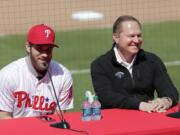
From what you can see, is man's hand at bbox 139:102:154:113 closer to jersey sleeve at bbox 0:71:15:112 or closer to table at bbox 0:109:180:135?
table at bbox 0:109:180:135

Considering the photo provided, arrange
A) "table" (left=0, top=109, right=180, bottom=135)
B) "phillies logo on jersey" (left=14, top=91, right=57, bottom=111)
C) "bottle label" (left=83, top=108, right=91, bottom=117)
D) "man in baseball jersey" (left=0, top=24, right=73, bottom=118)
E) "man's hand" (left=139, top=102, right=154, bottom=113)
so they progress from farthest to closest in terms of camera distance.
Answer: "phillies logo on jersey" (left=14, top=91, right=57, bottom=111) → "man in baseball jersey" (left=0, top=24, right=73, bottom=118) → "man's hand" (left=139, top=102, right=154, bottom=113) → "bottle label" (left=83, top=108, right=91, bottom=117) → "table" (left=0, top=109, right=180, bottom=135)

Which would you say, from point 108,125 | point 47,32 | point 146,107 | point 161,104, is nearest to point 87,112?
point 108,125

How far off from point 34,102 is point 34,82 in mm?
179

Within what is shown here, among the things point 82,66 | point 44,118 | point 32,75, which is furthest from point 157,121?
point 82,66

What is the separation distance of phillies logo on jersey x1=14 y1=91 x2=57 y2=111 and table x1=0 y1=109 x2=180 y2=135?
18.8 inches

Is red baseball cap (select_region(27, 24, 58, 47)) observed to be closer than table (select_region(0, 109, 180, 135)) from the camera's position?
No

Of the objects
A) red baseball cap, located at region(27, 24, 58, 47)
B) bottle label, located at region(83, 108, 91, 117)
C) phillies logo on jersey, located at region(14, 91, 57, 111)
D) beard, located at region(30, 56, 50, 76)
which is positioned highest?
red baseball cap, located at region(27, 24, 58, 47)

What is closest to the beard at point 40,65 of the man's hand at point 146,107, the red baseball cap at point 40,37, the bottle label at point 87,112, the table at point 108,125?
the red baseball cap at point 40,37

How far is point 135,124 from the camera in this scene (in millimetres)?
5184

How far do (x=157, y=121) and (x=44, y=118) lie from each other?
91 cm

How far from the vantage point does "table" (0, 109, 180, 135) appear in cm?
496

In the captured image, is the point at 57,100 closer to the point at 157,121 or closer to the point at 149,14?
the point at 157,121

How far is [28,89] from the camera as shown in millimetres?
5918

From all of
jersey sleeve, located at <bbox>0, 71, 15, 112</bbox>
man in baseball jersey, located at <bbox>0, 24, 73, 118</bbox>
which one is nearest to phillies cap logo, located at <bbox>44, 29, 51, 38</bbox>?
man in baseball jersey, located at <bbox>0, 24, 73, 118</bbox>
